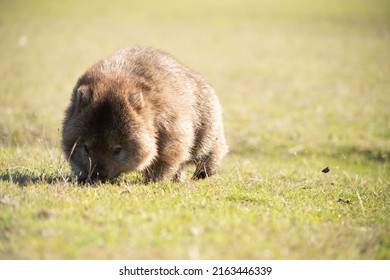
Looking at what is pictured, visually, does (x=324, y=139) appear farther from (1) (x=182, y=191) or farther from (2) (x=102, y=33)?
(2) (x=102, y=33)

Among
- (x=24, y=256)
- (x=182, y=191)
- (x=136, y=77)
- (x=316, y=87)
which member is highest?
(x=136, y=77)

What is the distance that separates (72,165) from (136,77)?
61.1 inches

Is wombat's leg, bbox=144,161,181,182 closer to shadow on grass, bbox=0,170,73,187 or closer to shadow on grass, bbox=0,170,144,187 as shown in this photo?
shadow on grass, bbox=0,170,144,187

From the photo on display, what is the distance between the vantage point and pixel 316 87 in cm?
2027

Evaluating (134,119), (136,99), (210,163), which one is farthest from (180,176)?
(136,99)

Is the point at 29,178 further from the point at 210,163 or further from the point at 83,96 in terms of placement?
the point at 210,163

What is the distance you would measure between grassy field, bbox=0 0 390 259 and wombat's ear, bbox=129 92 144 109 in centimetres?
109

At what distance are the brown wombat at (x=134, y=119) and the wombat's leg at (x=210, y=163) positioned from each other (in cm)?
36

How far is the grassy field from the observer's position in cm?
452

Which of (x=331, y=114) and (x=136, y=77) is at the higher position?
(x=136, y=77)

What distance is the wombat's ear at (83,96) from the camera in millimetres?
6488

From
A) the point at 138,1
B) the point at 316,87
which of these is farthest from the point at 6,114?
the point at 138,1

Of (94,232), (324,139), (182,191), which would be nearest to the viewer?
(94,232)
